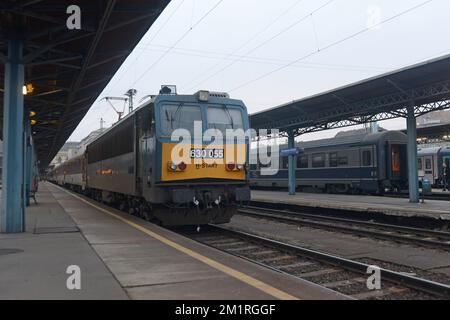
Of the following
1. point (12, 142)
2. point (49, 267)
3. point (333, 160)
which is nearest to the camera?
point (49, 267)

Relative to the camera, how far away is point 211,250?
785 centimetres

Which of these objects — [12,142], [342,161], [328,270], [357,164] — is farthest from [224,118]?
[342,161]

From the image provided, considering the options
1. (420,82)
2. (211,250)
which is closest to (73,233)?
(211,250)

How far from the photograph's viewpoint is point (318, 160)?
29109mm

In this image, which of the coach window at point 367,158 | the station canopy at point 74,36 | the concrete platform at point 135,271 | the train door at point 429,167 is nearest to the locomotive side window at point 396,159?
the coach window at point 367,158

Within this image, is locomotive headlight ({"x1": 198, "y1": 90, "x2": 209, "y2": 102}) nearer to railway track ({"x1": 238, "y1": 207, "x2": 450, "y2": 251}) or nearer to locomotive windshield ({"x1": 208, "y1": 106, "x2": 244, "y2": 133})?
locomotive windshield ({"x1": 208, "y1": 106, "x2": 244, "y2": 133})

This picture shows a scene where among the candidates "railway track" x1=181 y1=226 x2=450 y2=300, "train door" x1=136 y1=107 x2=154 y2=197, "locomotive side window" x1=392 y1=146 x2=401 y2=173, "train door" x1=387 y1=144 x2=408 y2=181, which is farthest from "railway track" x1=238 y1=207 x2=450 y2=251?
"locomotive side window" x1=392 y1=146 x2=401 y2=173

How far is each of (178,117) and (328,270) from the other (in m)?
5.16

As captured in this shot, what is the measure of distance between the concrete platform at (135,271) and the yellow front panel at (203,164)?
1.53 meters

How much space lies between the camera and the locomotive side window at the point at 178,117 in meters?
10.7

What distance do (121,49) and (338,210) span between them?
32.8 ft

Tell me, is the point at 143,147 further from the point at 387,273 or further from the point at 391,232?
the point at 391,232
